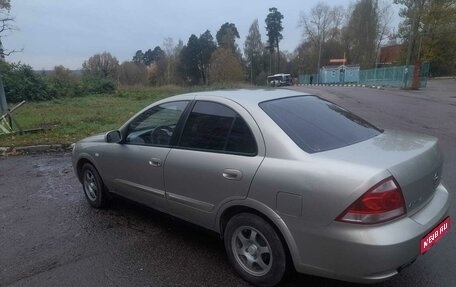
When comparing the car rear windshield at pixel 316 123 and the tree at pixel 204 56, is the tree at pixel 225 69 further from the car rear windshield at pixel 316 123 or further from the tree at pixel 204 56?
the car rear windshield at pixel 316 123

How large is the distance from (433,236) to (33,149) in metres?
8.76

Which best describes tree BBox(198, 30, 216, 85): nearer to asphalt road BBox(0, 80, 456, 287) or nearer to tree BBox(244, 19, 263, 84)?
tree BBox(244, 19, 263, 84)

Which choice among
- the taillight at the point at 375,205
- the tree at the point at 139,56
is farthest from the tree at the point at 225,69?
the taillight at the point at 375,205

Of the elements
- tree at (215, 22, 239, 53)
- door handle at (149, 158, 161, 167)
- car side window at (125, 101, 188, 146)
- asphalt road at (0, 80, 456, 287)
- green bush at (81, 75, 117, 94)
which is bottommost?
green bush at (81, 75, 117, 94)

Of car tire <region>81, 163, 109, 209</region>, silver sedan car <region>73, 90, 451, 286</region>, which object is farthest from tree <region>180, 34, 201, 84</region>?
silver sedan car <region>73, 90, 451, 286</region>

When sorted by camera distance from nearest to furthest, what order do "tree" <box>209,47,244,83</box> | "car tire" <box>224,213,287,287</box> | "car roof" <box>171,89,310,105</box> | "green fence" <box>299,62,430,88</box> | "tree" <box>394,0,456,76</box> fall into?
1. "car tire" <box>224,213,287,287</box>
2. "car roof" <box>171,89,310,105</box>
3. "green fence" <box>299,62,430,88</box>
4. "tree" <box>394,0,456,76</box>
5. "tree" <box>209,47,244,83</box>

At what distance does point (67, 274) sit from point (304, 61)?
8805 centimetres

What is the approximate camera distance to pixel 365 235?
8.19 ft

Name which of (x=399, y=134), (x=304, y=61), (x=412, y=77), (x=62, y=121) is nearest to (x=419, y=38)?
(x=412, y=77)

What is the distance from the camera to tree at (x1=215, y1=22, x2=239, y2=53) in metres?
89.7

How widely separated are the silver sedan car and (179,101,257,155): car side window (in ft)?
0.03

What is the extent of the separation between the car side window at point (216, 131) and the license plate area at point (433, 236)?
1.37 meters

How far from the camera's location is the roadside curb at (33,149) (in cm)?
891

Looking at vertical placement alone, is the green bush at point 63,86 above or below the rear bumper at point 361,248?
below
